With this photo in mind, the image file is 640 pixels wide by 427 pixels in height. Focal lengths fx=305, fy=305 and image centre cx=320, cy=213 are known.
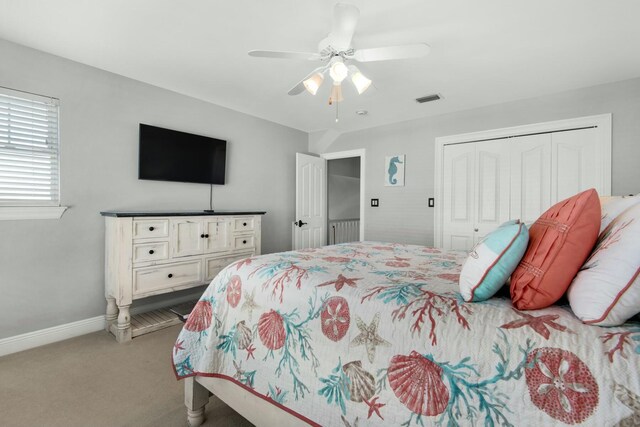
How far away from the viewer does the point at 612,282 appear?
80cm

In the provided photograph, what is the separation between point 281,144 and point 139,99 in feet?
6.43

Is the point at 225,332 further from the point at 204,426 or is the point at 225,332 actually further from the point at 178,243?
the point at 178,243

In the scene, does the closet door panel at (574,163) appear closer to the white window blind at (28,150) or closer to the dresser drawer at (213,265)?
the dresser drawer at (213,265)

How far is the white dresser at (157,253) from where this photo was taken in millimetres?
2557

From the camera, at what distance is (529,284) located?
95 centimetres

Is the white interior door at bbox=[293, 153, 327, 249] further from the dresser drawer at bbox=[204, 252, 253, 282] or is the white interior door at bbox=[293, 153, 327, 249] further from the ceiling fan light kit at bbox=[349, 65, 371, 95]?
the ceiling fan light kit at bbox=[349, 65, 371, 95]

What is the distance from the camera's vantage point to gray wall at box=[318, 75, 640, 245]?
2.89m

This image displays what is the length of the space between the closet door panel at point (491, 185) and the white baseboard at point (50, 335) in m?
4.03

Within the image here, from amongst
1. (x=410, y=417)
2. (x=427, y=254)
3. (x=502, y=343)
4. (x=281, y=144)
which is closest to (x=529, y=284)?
(x=502, y=343)

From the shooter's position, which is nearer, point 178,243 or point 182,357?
point 182,357

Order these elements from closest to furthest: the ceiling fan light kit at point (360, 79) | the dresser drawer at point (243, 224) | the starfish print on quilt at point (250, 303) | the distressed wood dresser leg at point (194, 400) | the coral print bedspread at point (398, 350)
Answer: the coral print bedspread at point (398, 350)
the starfish print on quilt at point (250, 303)
the distressed wood dresser leg at point (194, 400)
the ceiling fan light kit at point (360, 79)
the dresser drawer at point (243, 224)

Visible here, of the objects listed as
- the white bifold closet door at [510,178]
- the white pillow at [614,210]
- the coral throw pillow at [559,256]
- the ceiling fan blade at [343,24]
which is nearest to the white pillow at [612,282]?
the coral throw pillow at [559,256]

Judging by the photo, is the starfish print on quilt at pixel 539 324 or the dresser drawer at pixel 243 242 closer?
the starfish print on quilt at pixel 539 324

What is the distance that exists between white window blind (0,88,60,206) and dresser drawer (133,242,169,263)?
2.53ft
